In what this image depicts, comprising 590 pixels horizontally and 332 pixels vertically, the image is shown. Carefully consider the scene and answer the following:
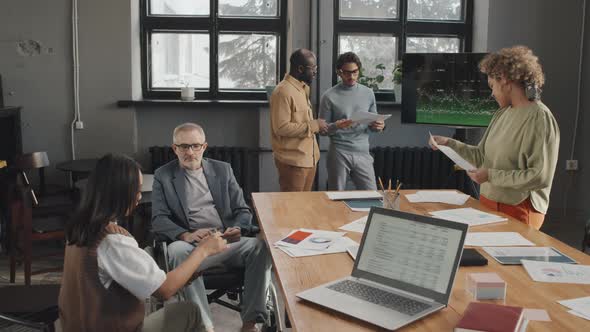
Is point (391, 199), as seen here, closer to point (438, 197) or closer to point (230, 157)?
point (438, 197)

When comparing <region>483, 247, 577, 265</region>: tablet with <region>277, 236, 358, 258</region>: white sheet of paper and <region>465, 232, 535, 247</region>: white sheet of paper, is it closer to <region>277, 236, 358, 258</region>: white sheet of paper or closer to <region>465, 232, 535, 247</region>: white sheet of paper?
<region>465, 232, 535, 247</region>: white sheet of paper

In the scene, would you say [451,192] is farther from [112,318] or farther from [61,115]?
[61,115]

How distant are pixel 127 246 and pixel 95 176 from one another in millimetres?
253

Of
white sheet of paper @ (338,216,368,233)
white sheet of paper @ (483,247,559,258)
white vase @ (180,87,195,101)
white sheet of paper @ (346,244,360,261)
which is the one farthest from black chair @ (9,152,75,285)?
white sheet of paper @ (483,247,559,258)

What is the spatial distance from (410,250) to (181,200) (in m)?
1.63

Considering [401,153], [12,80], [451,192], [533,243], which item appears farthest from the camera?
[401,153]

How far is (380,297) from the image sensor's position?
197cm

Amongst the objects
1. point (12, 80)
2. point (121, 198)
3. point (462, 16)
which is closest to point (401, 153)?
point (462, 16)

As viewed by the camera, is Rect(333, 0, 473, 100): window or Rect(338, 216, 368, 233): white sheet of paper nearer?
Rect(338, 216, 368, 233): white sheet of paper

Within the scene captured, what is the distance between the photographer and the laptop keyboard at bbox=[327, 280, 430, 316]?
6.18ft

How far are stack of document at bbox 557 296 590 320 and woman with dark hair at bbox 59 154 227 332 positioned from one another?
1274 millimetres

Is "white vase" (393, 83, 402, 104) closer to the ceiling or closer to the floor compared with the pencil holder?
closer to the ceiling

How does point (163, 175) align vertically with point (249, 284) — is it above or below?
above

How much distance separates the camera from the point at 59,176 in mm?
5418
